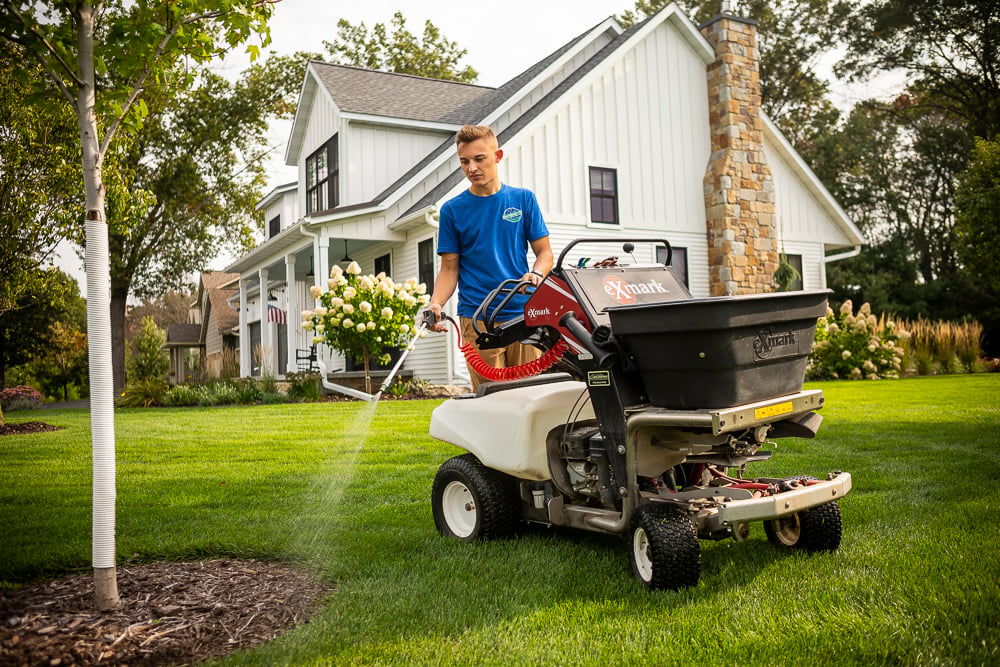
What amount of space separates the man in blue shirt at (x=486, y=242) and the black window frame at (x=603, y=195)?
12.7 metres

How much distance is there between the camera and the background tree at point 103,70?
285cm

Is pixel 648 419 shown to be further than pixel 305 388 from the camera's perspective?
No

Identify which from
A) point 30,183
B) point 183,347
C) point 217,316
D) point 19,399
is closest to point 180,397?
point 30,183

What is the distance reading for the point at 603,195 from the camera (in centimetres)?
1700

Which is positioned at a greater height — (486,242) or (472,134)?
(472,134)

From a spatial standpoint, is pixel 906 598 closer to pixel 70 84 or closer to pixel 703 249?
pixel 70 84

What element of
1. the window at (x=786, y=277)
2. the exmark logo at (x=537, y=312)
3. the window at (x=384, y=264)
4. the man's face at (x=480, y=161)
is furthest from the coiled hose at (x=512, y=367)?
the window at (x=786, y=277)

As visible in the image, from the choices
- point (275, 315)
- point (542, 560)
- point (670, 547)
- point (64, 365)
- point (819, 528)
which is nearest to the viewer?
point (670, 547)

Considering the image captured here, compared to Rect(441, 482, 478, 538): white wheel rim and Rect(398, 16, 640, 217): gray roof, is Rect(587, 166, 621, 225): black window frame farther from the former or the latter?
Rect(441, 482, 478, 538): white wheel rim

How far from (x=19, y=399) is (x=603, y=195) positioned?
14114 millimetres

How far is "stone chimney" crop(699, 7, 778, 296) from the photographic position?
58.4ft

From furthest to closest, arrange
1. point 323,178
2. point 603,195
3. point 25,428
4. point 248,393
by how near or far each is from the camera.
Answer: point 323,178 < point 603,195 < point 248,393 < point 25,428

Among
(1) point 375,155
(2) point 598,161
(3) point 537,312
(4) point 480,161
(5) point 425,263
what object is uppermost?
(1) point 375,155

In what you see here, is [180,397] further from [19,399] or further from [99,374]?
[99,374]
